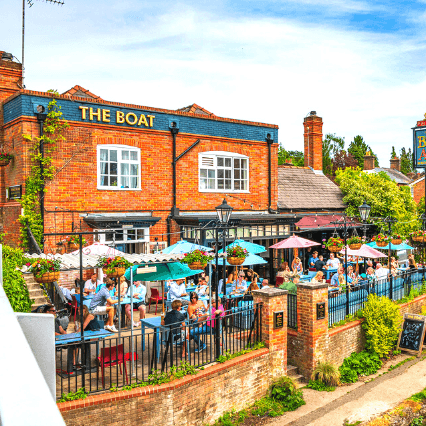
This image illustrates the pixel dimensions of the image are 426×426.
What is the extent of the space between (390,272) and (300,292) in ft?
18.0

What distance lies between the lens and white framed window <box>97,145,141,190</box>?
49.9 ft

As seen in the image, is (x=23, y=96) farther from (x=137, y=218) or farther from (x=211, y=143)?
(x=211, y=143)

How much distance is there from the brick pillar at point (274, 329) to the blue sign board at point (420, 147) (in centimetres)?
1090

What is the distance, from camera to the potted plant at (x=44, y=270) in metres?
7.66

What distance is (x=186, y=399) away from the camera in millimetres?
7789

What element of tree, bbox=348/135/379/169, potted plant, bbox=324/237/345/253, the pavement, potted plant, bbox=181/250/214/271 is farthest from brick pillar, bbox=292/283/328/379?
tree, bbox=348/135/379/169

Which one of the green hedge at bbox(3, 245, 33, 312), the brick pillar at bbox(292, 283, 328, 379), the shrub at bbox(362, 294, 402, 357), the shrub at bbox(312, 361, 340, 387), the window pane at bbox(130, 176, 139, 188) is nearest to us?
the green hedge at bbox(3, 245, 33, 312)

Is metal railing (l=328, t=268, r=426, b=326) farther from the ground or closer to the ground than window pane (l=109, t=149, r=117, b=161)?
closer to the ground

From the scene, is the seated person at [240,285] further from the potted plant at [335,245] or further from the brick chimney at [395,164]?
the brick chimney at [395,164]

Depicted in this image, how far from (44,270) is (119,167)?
8321 mm

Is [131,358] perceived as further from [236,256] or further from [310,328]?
[310,328]

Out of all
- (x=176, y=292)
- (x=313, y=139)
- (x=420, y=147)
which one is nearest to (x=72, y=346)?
(x=176, y=292)

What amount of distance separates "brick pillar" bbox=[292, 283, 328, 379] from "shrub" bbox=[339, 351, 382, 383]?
85 cm

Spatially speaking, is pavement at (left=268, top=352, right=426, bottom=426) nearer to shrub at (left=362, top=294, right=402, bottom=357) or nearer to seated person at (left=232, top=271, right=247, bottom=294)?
shrub at (left=362, top=294, right=402, bottom=357)
